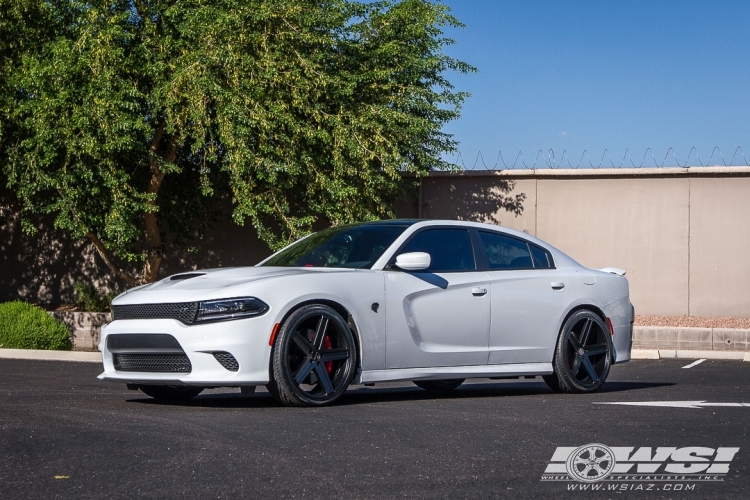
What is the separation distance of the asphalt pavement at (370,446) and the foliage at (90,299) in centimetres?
1235

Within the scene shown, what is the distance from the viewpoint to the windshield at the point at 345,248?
876 centimetres

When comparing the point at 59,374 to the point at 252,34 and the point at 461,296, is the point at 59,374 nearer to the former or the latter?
the point at 461,296

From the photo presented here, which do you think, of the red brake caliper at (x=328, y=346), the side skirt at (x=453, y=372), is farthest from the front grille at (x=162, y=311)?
the side skirt at (x=453, y=372)

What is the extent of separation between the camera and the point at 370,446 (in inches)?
229

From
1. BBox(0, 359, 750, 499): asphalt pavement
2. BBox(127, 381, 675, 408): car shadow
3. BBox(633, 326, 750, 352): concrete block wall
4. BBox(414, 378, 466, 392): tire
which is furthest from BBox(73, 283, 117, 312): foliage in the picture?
BBox(0, 359, 750, 499): asphalt pavement

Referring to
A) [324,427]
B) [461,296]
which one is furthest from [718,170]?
[324,427]

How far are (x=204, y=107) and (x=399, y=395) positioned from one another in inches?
324

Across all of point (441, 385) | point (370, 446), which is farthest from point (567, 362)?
point (370, 446)

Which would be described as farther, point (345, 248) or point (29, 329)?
point (29, 329)

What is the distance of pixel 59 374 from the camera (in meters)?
12.1

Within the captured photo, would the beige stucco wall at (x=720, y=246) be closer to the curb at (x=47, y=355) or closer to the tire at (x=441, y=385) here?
the curb at (x=47, y=355)

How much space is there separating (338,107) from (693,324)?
7.00 metres

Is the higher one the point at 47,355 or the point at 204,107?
the point at 204,107

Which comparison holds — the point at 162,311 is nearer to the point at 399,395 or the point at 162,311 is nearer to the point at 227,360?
the point at 227,360
